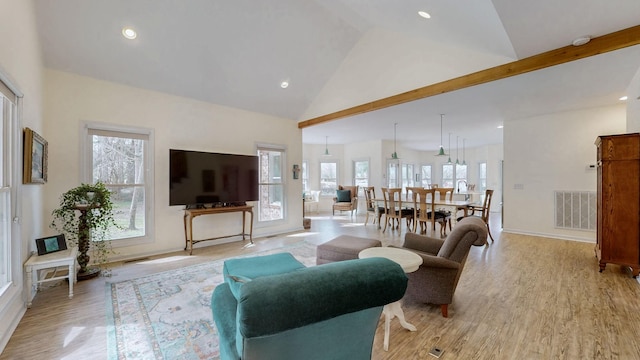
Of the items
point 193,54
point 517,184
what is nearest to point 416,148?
point 517,184

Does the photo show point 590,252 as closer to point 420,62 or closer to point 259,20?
point 420,62

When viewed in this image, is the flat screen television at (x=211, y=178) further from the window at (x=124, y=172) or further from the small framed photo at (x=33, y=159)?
the small framed photo at (x=33, y=159)

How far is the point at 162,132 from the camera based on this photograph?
445 centimetres

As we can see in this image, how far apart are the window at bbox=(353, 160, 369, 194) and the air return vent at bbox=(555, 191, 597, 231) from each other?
512 centimetres

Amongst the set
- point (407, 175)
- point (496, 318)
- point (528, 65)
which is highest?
point (528, 65)

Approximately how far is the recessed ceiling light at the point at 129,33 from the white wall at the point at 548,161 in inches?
288

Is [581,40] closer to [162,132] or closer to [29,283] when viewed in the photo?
[162,132]

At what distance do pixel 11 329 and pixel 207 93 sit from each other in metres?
3.79

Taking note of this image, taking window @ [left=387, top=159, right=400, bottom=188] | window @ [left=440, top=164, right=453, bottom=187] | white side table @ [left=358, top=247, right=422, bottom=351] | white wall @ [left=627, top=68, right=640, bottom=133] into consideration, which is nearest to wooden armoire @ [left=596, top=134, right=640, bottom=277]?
white wall @ [left=627, top=68, right=640, bottom=133]

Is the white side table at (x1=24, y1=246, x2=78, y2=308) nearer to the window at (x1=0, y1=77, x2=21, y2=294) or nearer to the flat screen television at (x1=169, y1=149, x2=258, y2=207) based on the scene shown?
the window at (x1=0, y1=77, x2=21, y2=294)

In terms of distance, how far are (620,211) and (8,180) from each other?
Result: 653 cm

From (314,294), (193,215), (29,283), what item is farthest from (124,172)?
(314,294)

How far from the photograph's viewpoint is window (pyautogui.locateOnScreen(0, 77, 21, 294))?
2.30 m

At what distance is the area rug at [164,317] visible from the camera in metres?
1.99
